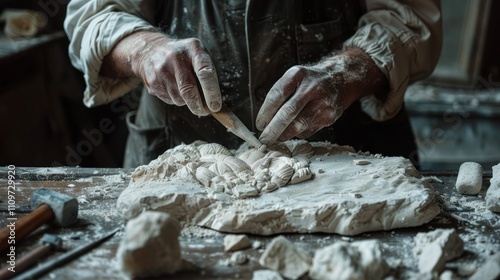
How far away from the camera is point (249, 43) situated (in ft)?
7.65

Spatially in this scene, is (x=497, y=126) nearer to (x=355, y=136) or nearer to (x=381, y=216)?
(x=355, y=136)

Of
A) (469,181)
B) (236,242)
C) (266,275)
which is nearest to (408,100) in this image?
(469,181)

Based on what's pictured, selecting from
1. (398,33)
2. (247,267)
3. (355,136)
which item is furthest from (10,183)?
(398,33)

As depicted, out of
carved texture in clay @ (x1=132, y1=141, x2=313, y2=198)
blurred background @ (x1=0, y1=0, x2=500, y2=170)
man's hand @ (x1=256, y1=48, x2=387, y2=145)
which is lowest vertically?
blurred background @ (x1=0, y1=0, x2=500, y2=170)

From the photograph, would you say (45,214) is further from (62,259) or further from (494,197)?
(494,197)

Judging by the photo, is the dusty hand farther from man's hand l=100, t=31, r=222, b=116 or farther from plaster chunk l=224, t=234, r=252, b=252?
plaster chunk l=224, t=234, r=252, b=252

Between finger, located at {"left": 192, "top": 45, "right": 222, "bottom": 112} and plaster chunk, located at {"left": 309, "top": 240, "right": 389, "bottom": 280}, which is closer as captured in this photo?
plaster chunk, located at {"left": 309, "top": 240, "right": 389, "bottom": 280}

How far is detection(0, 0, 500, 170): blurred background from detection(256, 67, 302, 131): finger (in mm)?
2069

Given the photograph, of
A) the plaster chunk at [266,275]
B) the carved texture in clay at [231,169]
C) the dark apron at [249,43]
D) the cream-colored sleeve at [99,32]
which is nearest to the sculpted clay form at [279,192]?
the carved texture in clay at [231,169]

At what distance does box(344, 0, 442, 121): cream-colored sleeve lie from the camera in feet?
7.68

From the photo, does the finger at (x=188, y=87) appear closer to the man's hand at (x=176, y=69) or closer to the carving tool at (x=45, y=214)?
the man's hand at (x=176, y=69)

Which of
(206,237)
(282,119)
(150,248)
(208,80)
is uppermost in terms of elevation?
(208,80)

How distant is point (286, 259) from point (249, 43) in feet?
3.64

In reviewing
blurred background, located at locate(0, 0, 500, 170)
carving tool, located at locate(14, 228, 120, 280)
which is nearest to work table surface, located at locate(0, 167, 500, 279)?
carving tool, located at locate(14, 228, 120, 280)
